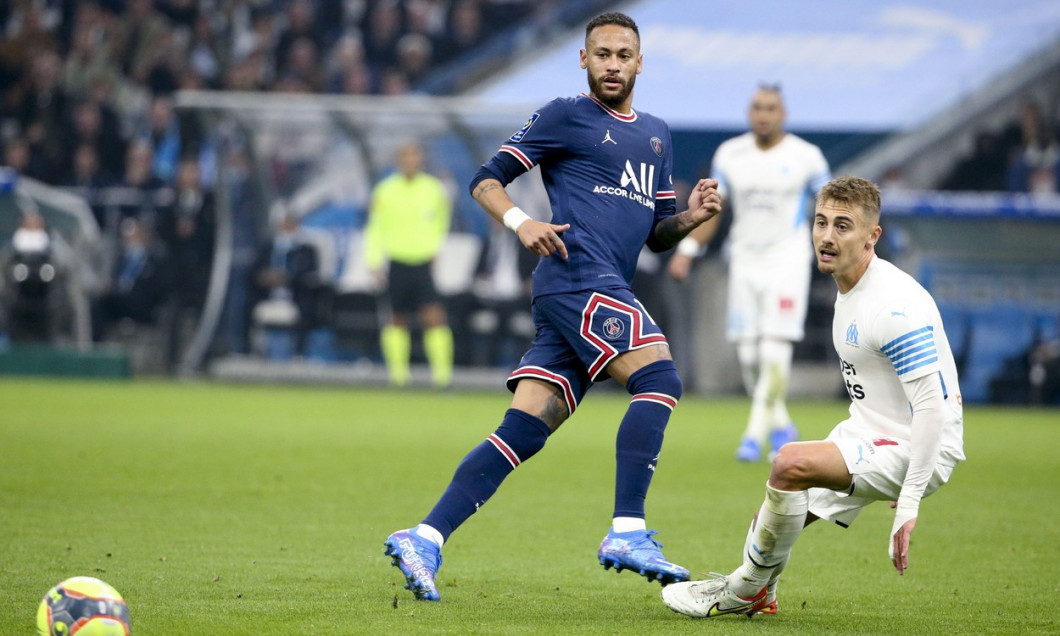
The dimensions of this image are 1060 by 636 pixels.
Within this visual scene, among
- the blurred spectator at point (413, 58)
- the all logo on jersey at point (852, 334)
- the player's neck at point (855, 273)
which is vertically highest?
the blurred spectator at point (413, 58)

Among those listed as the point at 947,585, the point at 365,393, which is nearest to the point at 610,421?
the point at 365,393

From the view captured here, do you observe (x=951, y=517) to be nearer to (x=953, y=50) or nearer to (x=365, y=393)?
(x=365, y=393)

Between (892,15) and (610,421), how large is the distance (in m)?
13.3

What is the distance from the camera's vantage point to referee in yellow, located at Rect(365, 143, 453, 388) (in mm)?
15773

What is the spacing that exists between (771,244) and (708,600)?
17.5ft

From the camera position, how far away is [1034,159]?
17875 mm

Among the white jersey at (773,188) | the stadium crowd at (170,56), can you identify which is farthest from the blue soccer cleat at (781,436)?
the stadium crowd at (170,56)

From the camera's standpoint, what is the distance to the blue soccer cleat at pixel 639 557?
4.39 metres

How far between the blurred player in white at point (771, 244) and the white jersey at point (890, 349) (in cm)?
497

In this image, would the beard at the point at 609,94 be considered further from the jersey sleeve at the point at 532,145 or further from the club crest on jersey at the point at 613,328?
the club crest on jersey at the point at 613,328

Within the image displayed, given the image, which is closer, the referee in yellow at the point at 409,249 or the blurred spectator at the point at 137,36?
the referee in yellow at the point at 409,249

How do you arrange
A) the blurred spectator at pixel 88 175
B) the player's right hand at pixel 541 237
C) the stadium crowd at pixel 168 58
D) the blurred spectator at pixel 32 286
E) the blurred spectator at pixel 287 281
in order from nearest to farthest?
the player's right hand at pixel 541 237, the blurred spectator at pixel 287 281, the blurred spectator at pixel 32 286, the blurred spectator at pixel 88 175, the stadium crowd at pixel 168 58

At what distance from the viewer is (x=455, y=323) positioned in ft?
55.3

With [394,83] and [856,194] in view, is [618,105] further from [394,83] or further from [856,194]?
[394,83]
